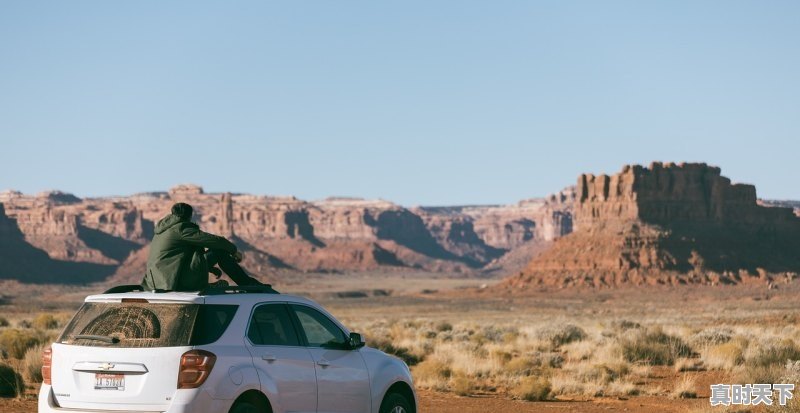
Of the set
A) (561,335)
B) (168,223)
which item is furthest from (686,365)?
(168,223)

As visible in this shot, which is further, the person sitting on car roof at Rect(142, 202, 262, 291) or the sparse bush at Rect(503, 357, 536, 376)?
the sparse bush at Rect(503, 357, 536, 376)

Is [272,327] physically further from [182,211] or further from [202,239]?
[182,211]

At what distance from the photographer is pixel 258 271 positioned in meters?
152

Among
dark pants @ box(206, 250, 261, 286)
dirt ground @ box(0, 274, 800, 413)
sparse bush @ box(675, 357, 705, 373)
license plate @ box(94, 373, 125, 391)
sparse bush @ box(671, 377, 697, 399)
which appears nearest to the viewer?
license plate @ box(94, 373, 125, 391)

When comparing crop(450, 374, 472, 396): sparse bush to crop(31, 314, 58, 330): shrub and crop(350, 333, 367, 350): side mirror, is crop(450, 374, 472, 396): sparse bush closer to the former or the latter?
crop(350, 333, 367, 350): side mirror

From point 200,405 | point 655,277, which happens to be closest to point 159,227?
point 200,405

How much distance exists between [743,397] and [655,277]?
87.6 m

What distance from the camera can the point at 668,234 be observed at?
107438 mm

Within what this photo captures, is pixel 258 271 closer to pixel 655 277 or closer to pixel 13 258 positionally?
pixel 13 258

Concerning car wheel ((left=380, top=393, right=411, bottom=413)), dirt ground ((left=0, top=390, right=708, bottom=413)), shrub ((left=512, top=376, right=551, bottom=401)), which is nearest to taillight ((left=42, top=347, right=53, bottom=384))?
car wheel ((left=380, top=393, right=411, bottom=413))

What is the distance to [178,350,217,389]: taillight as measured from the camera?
907 cm

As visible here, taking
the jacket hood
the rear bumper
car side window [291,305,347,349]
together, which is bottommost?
the rear bumper

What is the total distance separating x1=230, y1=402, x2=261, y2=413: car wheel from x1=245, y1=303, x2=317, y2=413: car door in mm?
154

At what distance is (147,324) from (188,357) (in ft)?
1.68
